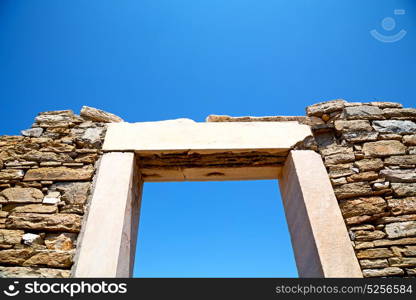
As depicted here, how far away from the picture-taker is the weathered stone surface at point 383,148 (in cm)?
268

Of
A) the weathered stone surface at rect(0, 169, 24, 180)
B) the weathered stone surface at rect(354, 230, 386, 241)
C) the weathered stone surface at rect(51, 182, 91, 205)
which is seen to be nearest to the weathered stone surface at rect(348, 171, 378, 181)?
the weathered stone surface at rect(354, 230, 386, 241)

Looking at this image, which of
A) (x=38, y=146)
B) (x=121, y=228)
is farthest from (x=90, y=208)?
(x=38, y=146)

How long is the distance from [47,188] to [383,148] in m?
3.34

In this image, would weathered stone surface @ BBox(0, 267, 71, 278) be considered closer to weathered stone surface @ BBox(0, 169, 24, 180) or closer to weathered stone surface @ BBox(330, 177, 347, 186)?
weathered stone surface @ BBox(0, 169, 24, 180)

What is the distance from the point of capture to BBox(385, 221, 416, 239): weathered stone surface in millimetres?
2227

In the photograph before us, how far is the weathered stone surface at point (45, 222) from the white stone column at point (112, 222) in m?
0.11

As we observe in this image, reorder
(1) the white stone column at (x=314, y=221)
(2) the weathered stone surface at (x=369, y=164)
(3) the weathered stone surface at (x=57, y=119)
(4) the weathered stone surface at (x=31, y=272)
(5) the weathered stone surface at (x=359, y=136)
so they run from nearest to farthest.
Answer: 1. (4) the weathered stone surface at (x=31, y=272)
2. (1) the white stone column at (x=314, y=221)
3. (2) the weathered stone surface at (x=369, y=164)
4. (5) the weathered stone surface at (x=359, y=136)
5. (3) the weathered stone surface at (x=57, y=119)

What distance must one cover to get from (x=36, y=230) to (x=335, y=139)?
A: 3.02 m

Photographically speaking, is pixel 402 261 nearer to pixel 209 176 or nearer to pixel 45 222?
pixel 209 176

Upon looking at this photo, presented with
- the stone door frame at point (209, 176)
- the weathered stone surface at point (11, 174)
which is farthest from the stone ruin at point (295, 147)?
the stone door frame at point (209, 176)

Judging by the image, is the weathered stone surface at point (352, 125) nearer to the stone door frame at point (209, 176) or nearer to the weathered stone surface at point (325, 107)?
the weathered stone surface at point (325, 107)

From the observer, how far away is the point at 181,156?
279cm

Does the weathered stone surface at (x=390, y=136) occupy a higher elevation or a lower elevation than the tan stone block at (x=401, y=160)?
higher

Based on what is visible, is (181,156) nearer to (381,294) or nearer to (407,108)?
(381,294)
